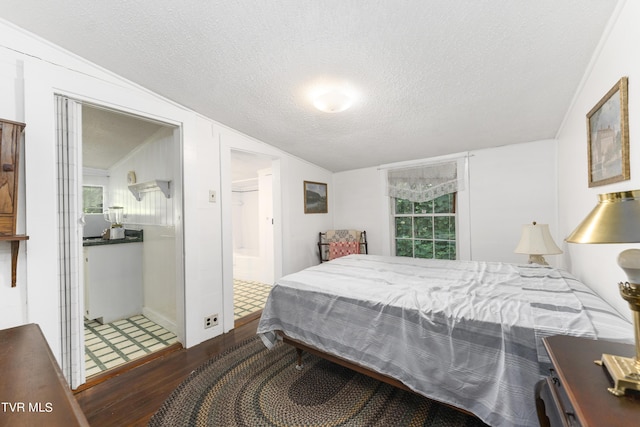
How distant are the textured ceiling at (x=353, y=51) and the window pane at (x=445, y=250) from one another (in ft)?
5.23

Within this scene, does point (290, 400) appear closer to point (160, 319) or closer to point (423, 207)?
point (160, 319)

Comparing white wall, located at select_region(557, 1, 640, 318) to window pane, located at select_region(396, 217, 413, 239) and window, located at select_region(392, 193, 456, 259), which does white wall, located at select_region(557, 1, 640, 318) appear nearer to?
window, located at select_region(392, 193, 456, 259)

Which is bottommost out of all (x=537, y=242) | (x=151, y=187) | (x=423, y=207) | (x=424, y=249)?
(x=424, y=249)

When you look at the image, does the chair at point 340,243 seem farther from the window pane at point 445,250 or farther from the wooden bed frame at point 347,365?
the wooden bed frame at point 347,365

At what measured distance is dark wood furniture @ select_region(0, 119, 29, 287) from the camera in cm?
143

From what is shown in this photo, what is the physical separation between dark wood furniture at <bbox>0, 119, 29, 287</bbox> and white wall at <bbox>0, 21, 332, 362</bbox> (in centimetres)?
18

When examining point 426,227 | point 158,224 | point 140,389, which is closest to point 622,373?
point 140,389

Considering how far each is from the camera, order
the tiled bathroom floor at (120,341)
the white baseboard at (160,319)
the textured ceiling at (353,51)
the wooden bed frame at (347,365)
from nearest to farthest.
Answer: the textured ceiling at (353,51) < the wooden bed frame at (347,365) < the tiled bathroom floor at (120,341) < the white baseboard at (160,319)

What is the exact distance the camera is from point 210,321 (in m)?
2.65

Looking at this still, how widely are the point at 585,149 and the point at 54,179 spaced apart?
3.64 m

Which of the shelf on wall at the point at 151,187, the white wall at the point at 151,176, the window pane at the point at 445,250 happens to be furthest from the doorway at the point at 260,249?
the window pane at the point at 445,250

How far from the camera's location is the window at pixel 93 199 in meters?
4.46

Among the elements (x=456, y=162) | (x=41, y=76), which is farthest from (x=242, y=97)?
(x=456, y=162)

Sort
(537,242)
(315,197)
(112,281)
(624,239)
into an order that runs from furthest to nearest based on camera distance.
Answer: (315,197) < (112,281) < (537,242) < (624,239)
